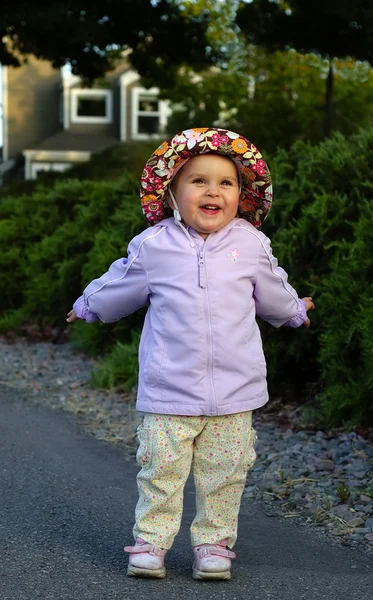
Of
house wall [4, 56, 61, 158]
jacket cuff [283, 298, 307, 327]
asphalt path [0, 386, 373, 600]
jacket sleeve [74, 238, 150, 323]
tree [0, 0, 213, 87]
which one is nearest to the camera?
asphalt path [0, 386, 373, 600]

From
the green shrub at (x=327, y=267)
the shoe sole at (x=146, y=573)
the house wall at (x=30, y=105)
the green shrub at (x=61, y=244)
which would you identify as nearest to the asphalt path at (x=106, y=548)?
the shoe sole at (x=146, y=573)

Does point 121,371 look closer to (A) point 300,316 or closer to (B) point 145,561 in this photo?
(A) point 300,316

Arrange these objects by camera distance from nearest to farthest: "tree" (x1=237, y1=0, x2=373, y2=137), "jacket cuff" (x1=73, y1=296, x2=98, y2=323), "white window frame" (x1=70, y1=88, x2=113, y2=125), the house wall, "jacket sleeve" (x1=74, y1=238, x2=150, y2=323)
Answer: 1. "jacket sleeve" (x1=74, y1=238, x2=150, y2=323)
2. "jacket cuff" (x1=73, y1=296, x2=98, y2=323)
3. "tree" (x1=237, y1=0, x2=373, y2=137)
4. "white window frame" (x1=70, y1=88, x2=113, y2=125)
5. the house wall

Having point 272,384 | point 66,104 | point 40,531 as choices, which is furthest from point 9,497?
point 66,104

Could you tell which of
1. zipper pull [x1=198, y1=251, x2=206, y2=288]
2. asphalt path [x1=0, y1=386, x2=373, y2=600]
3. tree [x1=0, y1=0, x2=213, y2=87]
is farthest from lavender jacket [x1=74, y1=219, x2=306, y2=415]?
tree [x1=0, y1=0, x2=213, y2=87]

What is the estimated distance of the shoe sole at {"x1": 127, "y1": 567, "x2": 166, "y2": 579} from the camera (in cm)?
382

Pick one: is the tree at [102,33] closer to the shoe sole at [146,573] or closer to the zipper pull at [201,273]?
the zipper pull at [201,273]

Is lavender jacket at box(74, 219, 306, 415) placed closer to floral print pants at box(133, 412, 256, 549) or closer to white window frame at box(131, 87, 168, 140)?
floral print pants at box(133, 412, 256, 549)

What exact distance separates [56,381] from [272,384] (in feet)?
7.25

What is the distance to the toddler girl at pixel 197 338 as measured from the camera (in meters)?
3.82

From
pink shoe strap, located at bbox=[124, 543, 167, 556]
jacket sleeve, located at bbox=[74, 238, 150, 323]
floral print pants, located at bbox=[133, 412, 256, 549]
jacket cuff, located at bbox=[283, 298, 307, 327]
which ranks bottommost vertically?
pink shoe strap, located at bbox=[124, 543, 167, 556]

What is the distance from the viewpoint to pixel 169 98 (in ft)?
83.8

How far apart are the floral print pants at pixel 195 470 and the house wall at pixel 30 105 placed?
126 feet

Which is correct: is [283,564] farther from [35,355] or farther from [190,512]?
[35,355]
